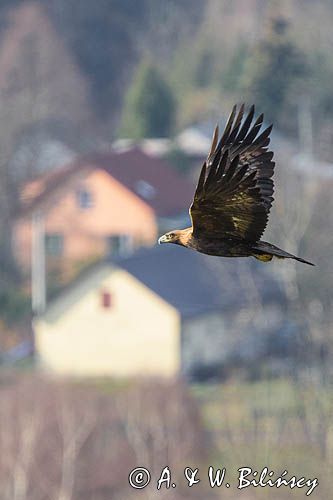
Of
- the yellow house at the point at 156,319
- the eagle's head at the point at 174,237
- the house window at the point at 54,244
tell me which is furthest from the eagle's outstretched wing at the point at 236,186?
the house window at the point at 54,244

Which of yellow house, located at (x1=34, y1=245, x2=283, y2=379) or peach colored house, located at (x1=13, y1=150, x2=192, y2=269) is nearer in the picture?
yellow house, located at (x1=34, y1=245, x2=283, y2=379)

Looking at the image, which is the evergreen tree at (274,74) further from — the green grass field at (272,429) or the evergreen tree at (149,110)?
the green grass field at (272,429)

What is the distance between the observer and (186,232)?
7.58m

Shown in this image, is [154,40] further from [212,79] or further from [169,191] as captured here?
[169,191]

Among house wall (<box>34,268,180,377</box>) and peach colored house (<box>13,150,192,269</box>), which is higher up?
peach colored house (<box>13,150,192,269</box>)

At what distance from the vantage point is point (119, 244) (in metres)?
36.7

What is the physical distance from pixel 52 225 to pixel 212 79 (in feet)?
42.0

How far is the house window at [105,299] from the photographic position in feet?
101

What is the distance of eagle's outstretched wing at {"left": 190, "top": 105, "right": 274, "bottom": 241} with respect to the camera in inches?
288

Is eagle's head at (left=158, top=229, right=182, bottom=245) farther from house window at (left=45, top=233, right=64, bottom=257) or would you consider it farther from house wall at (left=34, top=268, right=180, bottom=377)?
house window at (left=45, top=233, right=64, bottom=257)

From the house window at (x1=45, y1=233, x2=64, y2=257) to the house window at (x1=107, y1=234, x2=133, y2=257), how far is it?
0.97 meters

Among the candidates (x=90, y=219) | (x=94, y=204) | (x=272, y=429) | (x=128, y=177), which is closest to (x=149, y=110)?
(x=128, y=177)

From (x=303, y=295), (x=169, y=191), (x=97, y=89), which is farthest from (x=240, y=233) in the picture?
(x=97, y=89)

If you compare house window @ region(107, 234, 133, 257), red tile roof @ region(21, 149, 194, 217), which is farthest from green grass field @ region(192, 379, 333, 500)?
red tile roof @ region(21, 149, 194, 217)
